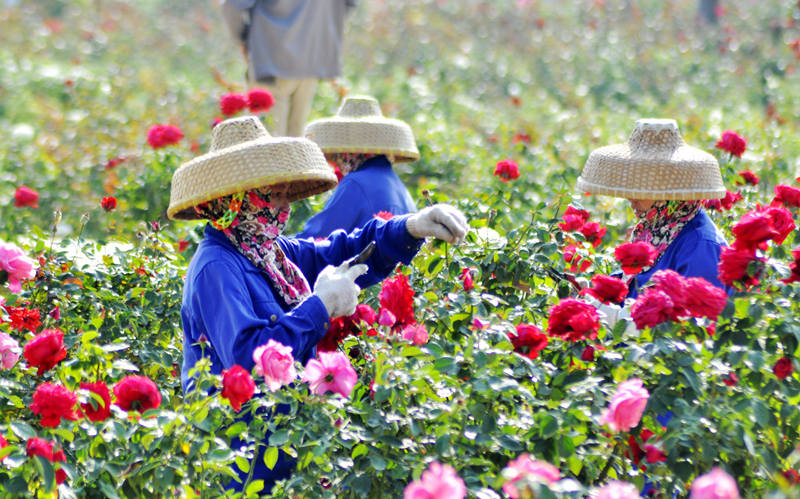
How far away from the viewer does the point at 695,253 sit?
304 cm

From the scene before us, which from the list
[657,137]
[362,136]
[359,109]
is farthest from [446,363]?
[359,109]

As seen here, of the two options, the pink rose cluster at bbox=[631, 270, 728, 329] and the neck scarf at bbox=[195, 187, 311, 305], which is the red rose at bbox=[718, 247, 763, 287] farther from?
the neck scarf at bbox=[195, 187, 311, 305]

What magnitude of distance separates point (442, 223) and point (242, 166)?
565 millimetres

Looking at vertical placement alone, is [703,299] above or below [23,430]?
above

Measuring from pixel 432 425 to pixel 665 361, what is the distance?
52cm

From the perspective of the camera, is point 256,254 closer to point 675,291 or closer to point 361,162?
point 675,291

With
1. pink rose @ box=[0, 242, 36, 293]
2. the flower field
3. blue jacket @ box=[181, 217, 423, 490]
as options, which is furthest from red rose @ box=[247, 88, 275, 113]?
pink rose @ box=[0, 242, 36, 293]

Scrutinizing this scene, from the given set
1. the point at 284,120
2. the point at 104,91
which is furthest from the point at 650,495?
the point at 104,91

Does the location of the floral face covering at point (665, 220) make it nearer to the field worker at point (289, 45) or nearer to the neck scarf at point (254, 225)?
the neck scarf at point (254, 225)

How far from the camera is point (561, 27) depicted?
14273 mm

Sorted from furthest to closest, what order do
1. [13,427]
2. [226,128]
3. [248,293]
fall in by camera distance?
[226,128], [248,293], [13,427]

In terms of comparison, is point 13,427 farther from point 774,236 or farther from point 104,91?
point 104,91

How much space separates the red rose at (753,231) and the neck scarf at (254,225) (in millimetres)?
1234

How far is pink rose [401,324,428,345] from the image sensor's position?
217 centimetres
